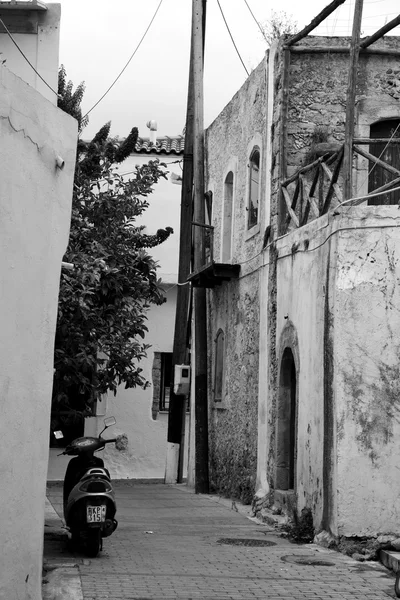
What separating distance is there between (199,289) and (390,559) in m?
9.30

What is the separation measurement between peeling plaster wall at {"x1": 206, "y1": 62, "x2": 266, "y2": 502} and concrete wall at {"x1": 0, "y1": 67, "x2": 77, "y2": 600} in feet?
25.8

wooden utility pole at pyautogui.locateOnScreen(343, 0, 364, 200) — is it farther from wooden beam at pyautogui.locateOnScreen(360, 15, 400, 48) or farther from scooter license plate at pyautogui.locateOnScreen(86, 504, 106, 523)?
scooter license plate at pyautogui.locateOnScreen(86, 504, 106, 523)

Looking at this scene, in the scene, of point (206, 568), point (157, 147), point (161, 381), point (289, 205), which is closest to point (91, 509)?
point (206, 568)

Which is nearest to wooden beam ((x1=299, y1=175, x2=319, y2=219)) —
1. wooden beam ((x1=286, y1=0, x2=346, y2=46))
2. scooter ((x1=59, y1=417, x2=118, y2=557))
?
wooden beam ((x1=286, y1=0, x2=346, y2=46))

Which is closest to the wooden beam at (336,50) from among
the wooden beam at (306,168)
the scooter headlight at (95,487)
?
the wooden beam at (306,168)

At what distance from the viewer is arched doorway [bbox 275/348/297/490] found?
42.7ft

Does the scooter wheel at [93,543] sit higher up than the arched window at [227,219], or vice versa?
the arched window at [227,219]

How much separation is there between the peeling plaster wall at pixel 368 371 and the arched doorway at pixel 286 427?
2833 mm

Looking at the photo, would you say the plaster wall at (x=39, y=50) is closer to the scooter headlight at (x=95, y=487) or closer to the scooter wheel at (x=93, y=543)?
the scooter headlight at (x=95, y=487)

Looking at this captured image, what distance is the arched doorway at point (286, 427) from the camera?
13.0 m

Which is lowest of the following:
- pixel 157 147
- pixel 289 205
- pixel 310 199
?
pixel 310 199

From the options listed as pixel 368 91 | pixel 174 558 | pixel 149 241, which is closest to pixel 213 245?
pixel 149 241

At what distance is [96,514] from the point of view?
9.04m

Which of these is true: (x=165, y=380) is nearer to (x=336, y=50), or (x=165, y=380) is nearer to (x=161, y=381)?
(x=161, y=381)
